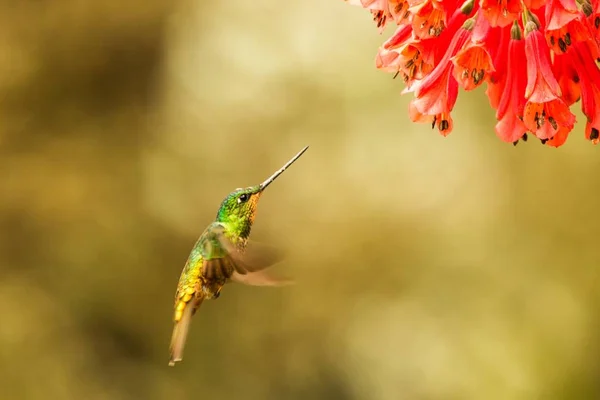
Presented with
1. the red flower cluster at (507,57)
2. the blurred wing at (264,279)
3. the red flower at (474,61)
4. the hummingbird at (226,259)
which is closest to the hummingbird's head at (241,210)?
the hummingbird at (226,259)

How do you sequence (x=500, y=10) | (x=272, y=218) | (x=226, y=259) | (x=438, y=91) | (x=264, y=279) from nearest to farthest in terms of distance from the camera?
(x=500, y=10) < (x=438, y=91) < (x=264, y=279) < (x=226, y=259) < (x=272, y=218)

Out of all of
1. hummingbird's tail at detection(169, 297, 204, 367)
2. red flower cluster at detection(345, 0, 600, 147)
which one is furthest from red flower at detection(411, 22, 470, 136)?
hummingbird's tail at detection(169, 297, 204, 367)

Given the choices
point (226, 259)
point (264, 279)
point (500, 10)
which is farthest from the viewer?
point (226, 259)

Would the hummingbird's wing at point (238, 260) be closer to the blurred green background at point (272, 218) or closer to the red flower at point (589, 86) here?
the red flower at point (589, 86)

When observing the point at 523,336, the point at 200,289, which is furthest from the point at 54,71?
the point at 523,336

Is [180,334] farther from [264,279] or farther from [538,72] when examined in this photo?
[538,72]

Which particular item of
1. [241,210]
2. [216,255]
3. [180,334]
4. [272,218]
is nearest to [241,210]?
[241,210]
